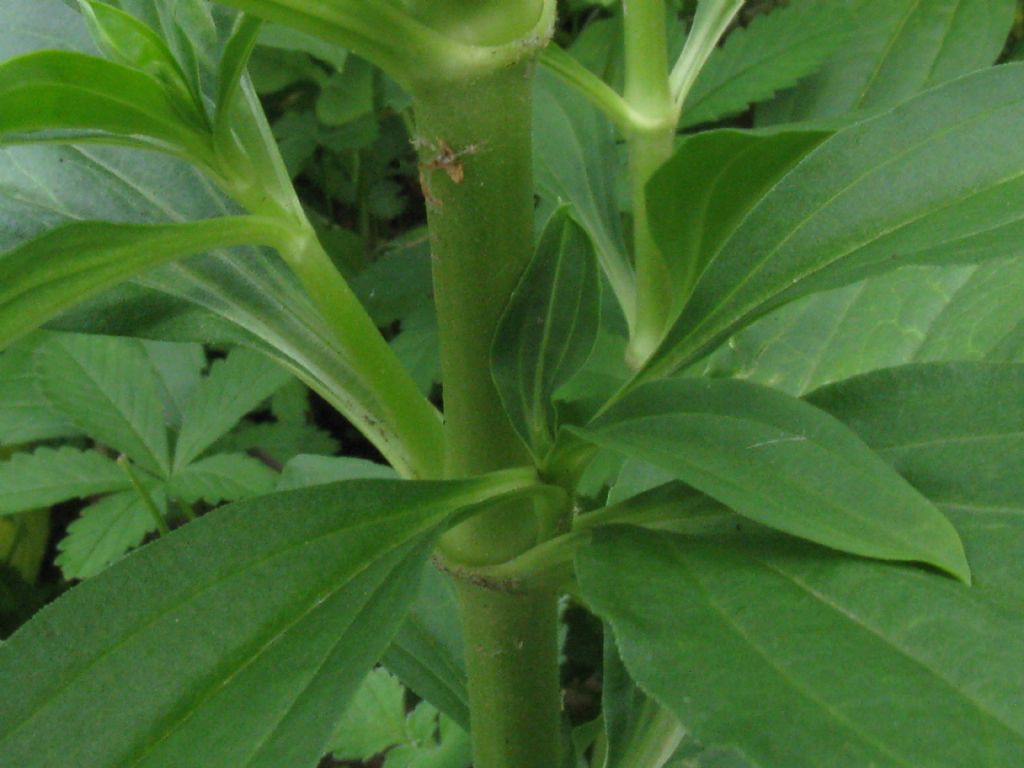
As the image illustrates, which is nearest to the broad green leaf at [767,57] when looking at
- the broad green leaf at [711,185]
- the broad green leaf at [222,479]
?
the broad green leaf at [222,479]

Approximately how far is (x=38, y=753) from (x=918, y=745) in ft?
0.84

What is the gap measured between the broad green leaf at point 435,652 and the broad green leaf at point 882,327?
23 centimetres

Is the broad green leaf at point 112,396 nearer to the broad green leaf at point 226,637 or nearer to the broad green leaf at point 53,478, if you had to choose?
the broad green leaf at point 53,478

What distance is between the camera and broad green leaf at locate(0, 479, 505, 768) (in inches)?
13.2

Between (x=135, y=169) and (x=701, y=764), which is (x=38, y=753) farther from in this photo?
(x=701, y=764)

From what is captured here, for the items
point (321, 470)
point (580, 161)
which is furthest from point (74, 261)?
point (580, 161)

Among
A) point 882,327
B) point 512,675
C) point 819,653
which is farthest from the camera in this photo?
point 882,327

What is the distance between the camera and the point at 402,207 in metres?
1.51

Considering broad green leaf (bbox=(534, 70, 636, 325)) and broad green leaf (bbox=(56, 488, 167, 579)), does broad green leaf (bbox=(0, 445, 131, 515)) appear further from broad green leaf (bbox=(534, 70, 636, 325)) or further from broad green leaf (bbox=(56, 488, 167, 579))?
broad green leaf (bbox=(534, 70, 636, 325))

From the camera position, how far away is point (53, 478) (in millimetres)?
1066

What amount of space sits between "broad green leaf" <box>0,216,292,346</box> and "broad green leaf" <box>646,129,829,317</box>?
0.51 feet

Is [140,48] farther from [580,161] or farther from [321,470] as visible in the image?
[580,161]

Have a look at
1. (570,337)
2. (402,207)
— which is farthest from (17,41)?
(402,207)

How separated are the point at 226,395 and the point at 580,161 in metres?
0.44
